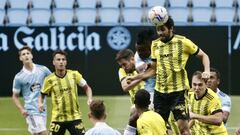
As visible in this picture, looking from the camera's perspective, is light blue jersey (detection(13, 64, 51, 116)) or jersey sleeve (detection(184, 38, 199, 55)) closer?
jersey sleeve (detection(184, 38, 199, 55))

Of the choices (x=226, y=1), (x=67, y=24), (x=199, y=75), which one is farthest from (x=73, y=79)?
(x=226, y=1)

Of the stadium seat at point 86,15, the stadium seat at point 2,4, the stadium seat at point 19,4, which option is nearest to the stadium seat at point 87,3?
the stadium seat at point 86,15

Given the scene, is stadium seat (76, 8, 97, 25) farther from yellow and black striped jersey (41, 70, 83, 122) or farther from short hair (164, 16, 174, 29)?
short hair (164, 16, 174, 29)

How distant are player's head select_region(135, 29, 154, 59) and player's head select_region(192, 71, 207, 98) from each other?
2.45 feet

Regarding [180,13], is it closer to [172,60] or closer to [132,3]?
[132,3]

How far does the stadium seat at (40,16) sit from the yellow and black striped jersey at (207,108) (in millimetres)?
12635

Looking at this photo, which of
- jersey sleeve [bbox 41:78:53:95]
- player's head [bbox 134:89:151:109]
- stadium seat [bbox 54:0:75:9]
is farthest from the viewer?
stadium seat [bbox 54:0:75:9]

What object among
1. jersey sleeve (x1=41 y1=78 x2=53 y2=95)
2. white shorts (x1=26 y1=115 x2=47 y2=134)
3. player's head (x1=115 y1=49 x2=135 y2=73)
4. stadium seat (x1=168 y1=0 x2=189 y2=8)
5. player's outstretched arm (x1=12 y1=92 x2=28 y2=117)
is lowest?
white shorts (x1=26 y1=115 x2=47 y2=134)

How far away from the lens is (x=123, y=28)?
2114 cm

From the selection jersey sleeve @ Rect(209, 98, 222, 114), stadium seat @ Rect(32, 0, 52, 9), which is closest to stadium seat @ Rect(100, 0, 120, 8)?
stadium seat @ Rect(32, 0, 52, 9)

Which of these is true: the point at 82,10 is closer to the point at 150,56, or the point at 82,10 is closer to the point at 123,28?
the point at 123,28

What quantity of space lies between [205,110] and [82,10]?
42.4 feet

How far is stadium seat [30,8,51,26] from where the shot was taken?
23.4 m

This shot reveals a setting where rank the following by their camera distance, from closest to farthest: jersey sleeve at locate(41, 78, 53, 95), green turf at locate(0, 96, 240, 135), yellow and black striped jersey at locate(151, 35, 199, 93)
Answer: yellow and black striped jersey at locate(151, 35, 199, 93) < jersey sleeve at locate(41, 78, 53, 95) < green turf at locate(0, 96, 240, 135)
